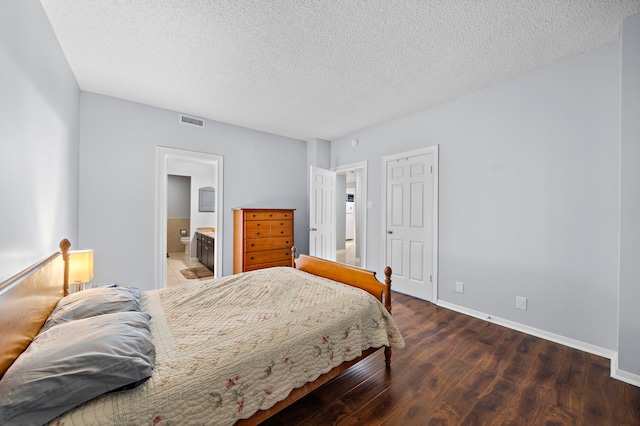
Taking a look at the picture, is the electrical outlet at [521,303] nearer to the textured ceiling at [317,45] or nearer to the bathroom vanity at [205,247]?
the textured ceiling at [317,45]

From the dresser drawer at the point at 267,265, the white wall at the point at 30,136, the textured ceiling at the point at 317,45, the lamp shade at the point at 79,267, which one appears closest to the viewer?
the white wall at the point at 30,136

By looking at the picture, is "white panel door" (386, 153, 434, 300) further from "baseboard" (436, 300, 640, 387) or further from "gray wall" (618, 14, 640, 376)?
"gray wall" (618, 14, 640, 376)

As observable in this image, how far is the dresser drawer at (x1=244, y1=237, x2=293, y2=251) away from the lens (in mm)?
3973

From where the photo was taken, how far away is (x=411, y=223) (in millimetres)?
3746

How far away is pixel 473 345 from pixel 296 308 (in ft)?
6.02

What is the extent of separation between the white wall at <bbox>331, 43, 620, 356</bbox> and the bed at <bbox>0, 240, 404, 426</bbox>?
5.35 ft

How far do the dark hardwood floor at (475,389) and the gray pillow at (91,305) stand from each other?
1.14 metres

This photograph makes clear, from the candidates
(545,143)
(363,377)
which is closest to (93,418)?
(363,377)

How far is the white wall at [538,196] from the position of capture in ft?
7.38

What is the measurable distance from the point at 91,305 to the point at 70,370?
72cm

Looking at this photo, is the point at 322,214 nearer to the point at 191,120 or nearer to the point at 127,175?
the point at 191,120

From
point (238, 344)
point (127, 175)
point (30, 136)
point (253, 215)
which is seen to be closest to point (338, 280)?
point (238, 344)

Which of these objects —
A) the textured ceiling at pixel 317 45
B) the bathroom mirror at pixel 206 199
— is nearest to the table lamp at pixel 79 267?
the textured ceiling at pixel 317 45

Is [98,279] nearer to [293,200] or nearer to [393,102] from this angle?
[293,200]
